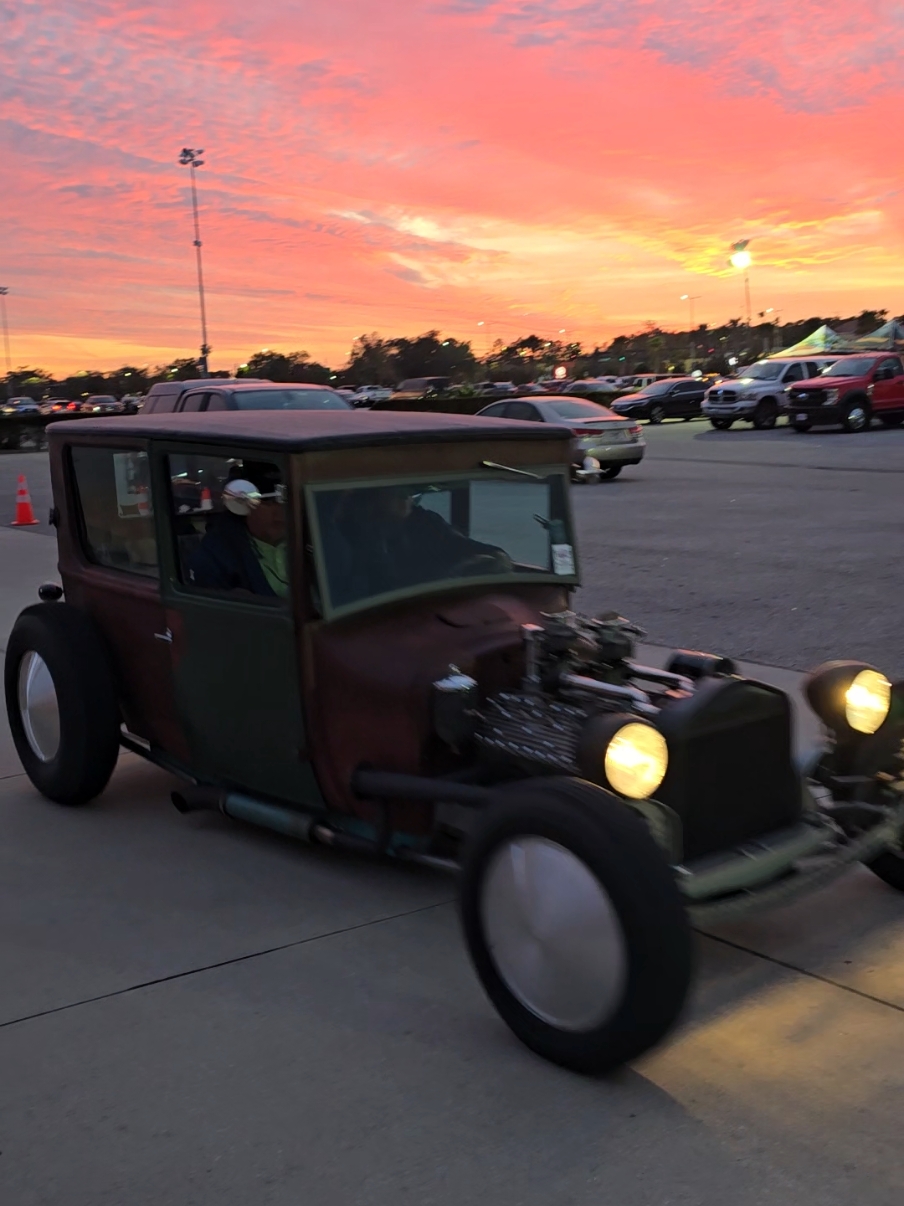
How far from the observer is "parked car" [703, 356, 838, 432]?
31.3 meters

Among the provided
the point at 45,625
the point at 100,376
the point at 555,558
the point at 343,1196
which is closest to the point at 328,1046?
the point at 343,1196

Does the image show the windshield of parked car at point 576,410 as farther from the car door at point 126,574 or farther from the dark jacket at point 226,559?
the dark jacket at point 226,559

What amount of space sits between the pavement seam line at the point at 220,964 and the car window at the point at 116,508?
1595 mm

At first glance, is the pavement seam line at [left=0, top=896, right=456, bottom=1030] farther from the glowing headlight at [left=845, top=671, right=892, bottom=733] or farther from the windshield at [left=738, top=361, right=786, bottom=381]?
the windshield at [left=738, top=361, right=786, bottom=381]

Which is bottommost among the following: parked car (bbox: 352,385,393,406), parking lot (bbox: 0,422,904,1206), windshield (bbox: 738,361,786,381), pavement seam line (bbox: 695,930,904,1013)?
pavement seam line (bbox: 695,930,904,1013)

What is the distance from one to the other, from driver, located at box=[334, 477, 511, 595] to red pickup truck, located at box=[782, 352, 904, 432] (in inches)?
1026

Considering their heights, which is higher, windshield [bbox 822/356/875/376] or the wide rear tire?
windshield [bbox 822/356/875/376]

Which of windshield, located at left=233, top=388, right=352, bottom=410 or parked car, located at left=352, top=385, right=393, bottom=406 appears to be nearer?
windshield, located at left=233, top=388, right=352, bottom=410

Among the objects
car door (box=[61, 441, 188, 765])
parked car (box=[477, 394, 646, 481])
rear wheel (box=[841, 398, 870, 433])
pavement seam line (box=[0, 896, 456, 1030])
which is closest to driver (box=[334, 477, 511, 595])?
car door (box=[61, 441, 188, 765])

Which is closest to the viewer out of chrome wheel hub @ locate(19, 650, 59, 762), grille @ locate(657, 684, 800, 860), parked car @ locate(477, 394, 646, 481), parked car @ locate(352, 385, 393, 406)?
grille @ locate(657, 684, 800, 860)

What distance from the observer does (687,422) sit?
1565 inches

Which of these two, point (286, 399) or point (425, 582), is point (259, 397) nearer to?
point (286, 399)

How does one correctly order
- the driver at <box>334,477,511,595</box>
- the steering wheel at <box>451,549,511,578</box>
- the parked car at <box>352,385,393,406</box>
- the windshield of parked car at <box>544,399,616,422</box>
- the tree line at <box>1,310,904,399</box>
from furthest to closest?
1. the tree line at <box>1,310,904,399</box>
2. the parked car at <box>352,385,393,406</box>
3. the windshield of parked car at <box>544,399,616,422</box>
4. the steering wheel at <box>451,549,511,578</box>
5. the driver at <box>334,477,511,595</box>

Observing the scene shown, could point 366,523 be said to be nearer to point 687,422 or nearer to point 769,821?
point 769,821
